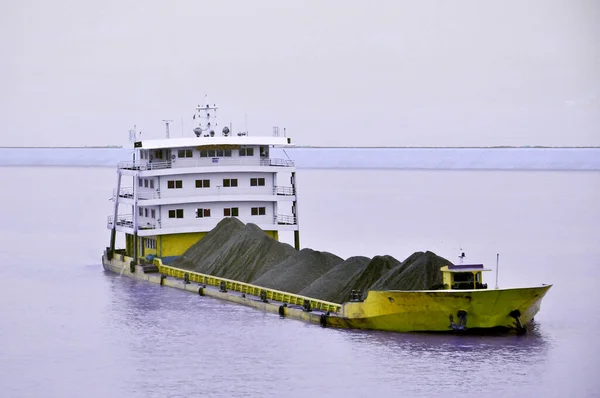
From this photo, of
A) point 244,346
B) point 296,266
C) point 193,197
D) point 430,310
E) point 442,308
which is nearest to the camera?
point 442,308

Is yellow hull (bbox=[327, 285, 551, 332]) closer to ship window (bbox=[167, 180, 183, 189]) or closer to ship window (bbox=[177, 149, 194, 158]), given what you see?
ship window (bbox=[167, 180, 183, 189])

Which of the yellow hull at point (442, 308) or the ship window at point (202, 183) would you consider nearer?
the yellow hull at point (442, 308)

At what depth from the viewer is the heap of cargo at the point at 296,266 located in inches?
1692

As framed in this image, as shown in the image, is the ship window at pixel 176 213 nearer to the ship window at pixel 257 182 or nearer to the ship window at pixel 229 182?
the ship window at pixel 229 182

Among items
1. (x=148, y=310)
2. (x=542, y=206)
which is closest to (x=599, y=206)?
(x=542, y=206)

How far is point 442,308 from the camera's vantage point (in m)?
40.7

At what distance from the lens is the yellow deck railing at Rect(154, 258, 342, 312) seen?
45.0 meters

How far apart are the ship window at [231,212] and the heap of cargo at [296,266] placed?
5.85 feet

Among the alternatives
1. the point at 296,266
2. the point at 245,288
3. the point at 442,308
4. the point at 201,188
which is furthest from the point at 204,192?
the point at 442,308

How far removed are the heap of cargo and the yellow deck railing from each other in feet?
1.67

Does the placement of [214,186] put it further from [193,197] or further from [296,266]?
[296,266]

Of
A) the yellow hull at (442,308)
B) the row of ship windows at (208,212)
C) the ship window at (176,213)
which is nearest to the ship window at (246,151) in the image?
the row of ship windows at (208,212)

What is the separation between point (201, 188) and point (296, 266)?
1068 centimetres

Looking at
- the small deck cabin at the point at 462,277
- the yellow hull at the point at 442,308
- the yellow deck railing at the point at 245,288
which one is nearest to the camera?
the yellow hull at the point at 442,308
